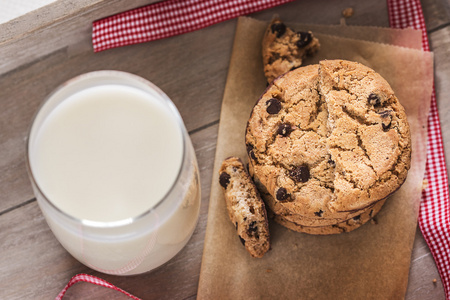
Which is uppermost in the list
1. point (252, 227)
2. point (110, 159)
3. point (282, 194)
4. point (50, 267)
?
point (110, 159)

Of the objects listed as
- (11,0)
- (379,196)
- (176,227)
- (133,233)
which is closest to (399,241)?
(379,196)

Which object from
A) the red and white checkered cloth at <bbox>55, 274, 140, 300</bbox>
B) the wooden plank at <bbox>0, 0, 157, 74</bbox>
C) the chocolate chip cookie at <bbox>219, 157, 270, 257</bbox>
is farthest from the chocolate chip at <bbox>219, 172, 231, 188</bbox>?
the wooden plank at <bbox>0, 0, 157, 74</bbox>

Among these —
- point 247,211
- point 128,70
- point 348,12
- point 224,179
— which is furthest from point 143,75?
point 348,12

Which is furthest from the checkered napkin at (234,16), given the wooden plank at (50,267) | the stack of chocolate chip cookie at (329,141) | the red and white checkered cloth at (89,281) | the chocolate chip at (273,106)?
the red and white checkered cloth at (89,281)

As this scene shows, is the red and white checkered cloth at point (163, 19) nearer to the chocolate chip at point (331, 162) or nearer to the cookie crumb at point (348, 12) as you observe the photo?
the cookie crumb at point (348, 12)

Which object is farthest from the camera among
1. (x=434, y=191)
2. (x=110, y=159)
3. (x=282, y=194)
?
(x=434, y=191)

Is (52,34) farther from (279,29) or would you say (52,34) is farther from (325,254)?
(325,254)
